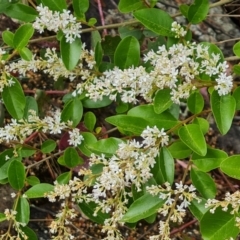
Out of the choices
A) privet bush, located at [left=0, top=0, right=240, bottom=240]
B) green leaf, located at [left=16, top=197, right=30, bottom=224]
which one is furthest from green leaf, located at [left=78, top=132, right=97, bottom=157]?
green leaf, located at [left=16, top=197, right=30, bottom=224]

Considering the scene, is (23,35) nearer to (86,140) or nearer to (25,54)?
(25,54)

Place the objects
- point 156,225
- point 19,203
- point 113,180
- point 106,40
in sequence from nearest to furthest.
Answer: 1. point 113,180
2. point 19,203
3. point 106,40
4. point 156,225

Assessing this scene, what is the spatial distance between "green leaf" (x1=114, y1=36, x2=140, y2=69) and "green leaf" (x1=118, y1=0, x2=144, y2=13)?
9cm

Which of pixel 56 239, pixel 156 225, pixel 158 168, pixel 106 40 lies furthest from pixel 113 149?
pixel 156 225

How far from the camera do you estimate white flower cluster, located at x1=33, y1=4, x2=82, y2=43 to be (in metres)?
1.36

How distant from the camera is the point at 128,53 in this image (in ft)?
4.91

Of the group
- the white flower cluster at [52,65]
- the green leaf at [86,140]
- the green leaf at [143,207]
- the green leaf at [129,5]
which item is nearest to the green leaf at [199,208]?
the green leaf at [143,207]

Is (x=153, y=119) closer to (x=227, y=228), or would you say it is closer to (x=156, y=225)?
(x=227, y=228)

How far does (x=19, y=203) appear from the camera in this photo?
5.20 ft

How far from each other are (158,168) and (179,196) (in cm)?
11

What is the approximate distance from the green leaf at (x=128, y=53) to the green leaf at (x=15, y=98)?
295 mm

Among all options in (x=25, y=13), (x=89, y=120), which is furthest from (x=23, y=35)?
(x=89, y=120)

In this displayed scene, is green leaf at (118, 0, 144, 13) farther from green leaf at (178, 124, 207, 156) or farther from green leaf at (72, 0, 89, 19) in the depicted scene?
green leaf at (178, 124, 207, 156)

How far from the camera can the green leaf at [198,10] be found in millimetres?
1442
